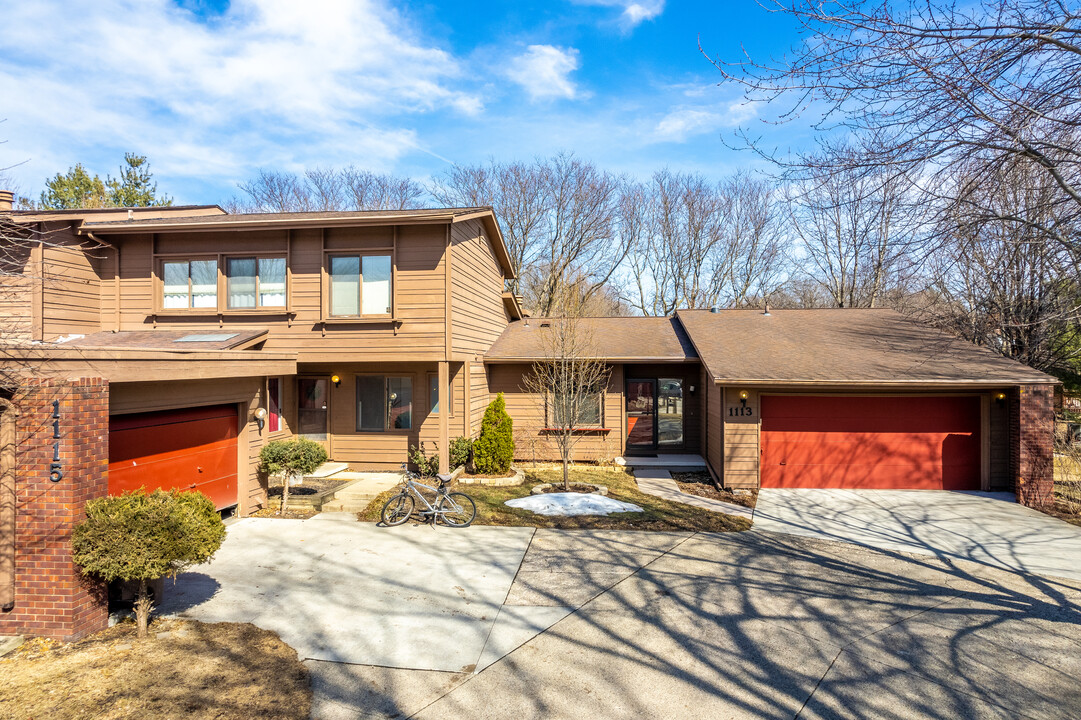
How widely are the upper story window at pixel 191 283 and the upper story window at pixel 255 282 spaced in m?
0.37

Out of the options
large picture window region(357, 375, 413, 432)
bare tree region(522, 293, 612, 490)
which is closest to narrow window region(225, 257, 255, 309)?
large picture window region(357, 375, 413, 432)

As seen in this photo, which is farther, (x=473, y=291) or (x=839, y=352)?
(x=473, y=291)

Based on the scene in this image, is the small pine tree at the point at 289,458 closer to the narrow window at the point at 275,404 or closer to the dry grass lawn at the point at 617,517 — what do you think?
the dry grass lawn at the point at 617,517

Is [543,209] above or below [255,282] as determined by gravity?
above

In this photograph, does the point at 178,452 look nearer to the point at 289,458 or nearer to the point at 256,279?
the point at 289,458

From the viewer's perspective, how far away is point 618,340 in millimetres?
14820

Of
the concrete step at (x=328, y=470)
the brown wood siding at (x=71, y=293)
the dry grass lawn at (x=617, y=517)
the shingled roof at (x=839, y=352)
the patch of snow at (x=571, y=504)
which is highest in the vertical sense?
the brown wood siding at (x=71, y=293)

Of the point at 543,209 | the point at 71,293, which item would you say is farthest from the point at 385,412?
the point at 543,209

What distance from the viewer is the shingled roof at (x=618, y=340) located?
44.4 ft

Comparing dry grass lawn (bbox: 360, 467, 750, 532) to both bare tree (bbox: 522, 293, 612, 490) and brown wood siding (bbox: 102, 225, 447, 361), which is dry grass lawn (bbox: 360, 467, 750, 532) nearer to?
bare tree (bbox: 522, 293, 612, 490)

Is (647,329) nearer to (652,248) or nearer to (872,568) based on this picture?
(872,568)

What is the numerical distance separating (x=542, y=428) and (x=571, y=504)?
446cm

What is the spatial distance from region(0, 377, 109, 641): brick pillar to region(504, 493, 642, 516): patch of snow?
20.4 feet

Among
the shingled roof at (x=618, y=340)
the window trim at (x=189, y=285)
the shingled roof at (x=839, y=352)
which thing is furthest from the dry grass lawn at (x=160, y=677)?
the shingled roof at (x=618, y=340)
